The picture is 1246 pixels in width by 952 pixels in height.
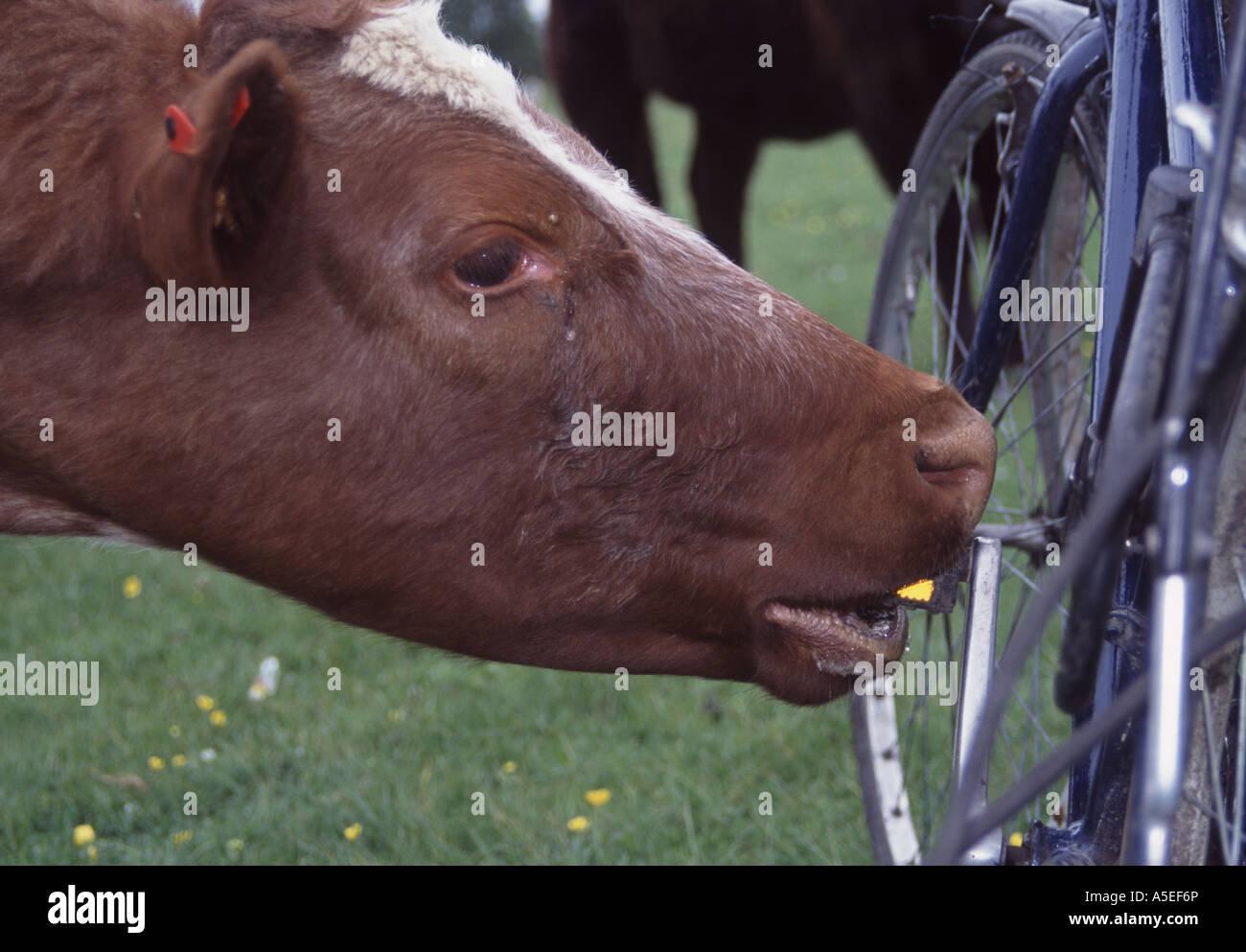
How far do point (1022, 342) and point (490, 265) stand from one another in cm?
153

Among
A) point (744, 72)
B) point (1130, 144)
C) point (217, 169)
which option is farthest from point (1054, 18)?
point (744, 72)

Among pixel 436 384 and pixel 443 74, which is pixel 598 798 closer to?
pixel 436 384

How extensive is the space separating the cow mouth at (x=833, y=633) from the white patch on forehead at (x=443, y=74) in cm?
61

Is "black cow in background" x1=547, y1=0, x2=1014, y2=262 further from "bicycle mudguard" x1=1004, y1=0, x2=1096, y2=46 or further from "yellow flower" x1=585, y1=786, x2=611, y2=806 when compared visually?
"yellow flower" x1=585, y1=786, x2=611, y2=806

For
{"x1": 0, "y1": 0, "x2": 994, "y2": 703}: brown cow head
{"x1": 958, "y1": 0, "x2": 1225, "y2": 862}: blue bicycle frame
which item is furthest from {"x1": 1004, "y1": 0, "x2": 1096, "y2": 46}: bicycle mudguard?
{"x1": 0, "y1": 0, "x2": 994, "y2": 703}: brown cow head

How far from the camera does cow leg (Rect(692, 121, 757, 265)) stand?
268 inches

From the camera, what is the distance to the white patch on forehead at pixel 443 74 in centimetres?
175

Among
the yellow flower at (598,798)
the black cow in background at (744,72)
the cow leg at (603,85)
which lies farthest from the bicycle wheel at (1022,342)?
the cow leg at (603,85)

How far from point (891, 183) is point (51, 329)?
3961 millimetres

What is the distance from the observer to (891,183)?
16.7 ft

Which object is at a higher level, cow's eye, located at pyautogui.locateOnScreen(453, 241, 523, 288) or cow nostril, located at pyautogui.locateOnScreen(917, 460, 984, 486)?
cow's eye, located at pyautogui.locateOnScreen(453, 241, 523, 288)

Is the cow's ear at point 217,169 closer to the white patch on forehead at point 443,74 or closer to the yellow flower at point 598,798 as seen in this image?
the white patch on forehead at point 443,74

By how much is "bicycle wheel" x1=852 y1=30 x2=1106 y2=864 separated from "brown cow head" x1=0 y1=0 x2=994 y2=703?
43 cm
